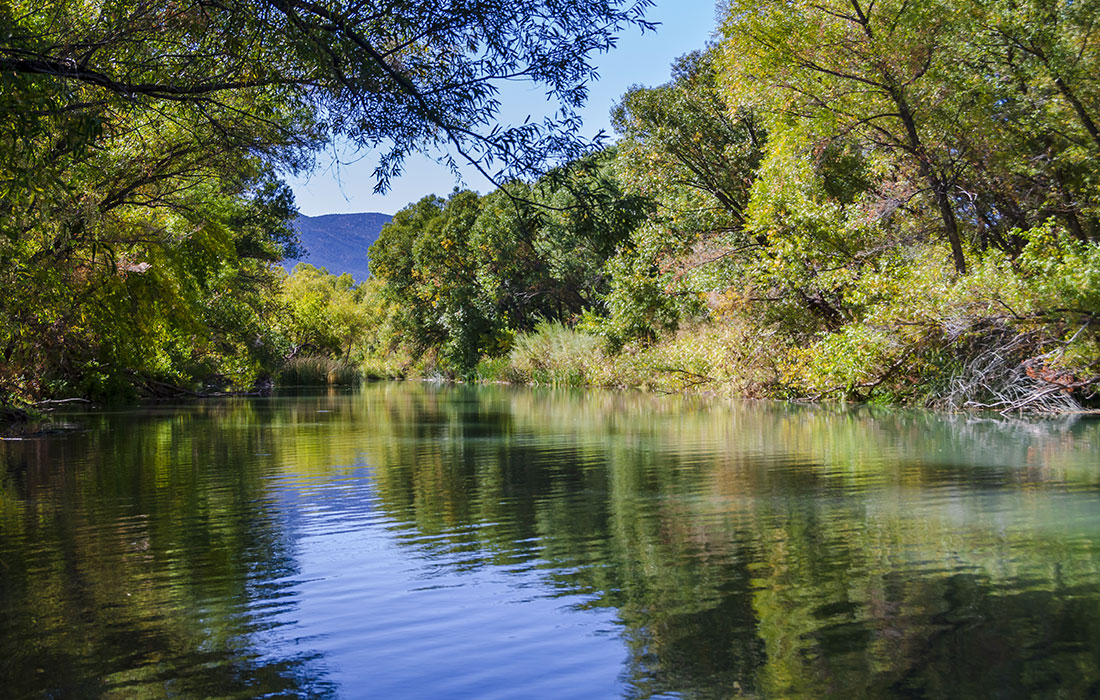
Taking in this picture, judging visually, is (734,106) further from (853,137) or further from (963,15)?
(963,15)

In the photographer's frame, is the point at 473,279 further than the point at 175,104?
Yes

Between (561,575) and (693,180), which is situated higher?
(693,180)

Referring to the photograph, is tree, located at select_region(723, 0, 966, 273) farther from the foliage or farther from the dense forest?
the foliage

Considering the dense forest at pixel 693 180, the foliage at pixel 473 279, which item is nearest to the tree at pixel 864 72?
the dense forest at pixel 693 180

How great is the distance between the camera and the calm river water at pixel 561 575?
12.3ft

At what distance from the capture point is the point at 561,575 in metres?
5.37

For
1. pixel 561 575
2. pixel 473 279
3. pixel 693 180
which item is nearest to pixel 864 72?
pixel 693 180

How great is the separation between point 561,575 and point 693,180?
77.2 ft

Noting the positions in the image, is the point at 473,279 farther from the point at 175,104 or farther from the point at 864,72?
the point at 175,104

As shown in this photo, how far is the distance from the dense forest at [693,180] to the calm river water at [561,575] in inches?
98.4

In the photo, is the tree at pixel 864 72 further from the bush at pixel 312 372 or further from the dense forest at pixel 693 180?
the bush at pixel 312 372

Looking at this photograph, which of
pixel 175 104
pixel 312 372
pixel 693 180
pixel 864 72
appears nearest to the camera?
pixel 175 104

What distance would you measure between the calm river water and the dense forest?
8.20 feet

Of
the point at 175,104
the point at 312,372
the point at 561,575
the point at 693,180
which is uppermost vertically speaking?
the point at 693,180
